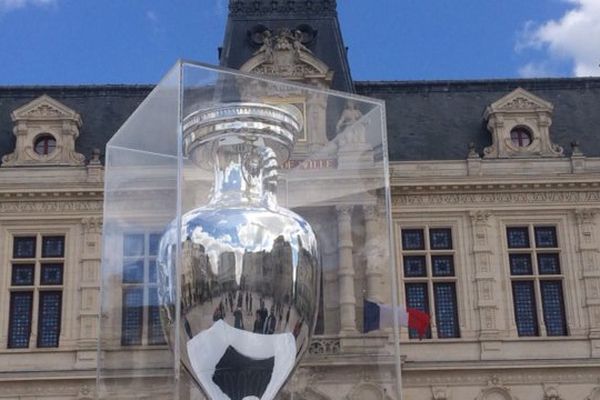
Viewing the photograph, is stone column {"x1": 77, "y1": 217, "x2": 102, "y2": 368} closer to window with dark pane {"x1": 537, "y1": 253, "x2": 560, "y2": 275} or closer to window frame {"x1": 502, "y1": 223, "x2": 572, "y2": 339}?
window frame {"x1": 502, "y1": 223, "x2": 572, "y2": 339}

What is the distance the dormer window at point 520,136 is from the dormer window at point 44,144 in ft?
37.1

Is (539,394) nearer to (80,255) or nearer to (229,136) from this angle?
(80,255)

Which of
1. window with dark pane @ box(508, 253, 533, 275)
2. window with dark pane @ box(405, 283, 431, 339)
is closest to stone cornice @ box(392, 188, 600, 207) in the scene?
window with dark pane @ box(508, 253, 533, 275)

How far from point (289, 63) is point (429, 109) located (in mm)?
4791

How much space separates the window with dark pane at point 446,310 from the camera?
22.2 meters

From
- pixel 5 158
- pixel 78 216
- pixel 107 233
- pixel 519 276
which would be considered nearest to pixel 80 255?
pixel 78 216

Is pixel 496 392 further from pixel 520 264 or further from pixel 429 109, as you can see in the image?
pixel 429 109

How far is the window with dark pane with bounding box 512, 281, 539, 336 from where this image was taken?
880 inches

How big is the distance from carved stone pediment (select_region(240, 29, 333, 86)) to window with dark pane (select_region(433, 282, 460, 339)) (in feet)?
18.3

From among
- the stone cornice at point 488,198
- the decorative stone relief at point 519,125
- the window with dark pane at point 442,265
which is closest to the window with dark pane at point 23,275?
the stone cornice at point 488,198

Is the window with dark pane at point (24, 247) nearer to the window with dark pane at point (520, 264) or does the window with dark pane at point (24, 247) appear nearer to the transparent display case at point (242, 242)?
the window with dark pane at point (520, 264)

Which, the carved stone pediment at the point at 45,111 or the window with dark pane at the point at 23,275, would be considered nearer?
the window with dark pane at the point at 23,275

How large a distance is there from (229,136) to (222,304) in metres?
0.97

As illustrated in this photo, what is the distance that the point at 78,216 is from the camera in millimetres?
22453
